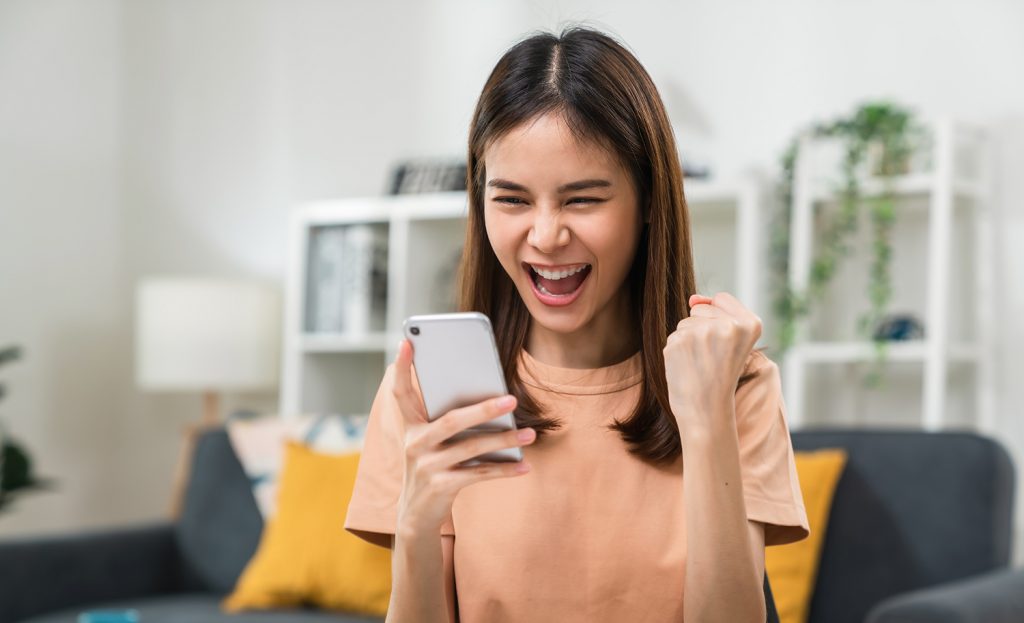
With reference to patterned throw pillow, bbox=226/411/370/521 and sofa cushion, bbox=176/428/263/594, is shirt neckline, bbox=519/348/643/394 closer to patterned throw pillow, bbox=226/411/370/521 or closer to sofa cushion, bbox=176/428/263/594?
patterned throw pillow, bbox=226/411/370/521

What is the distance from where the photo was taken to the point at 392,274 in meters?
3.63

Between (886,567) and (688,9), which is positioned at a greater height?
(688,9)

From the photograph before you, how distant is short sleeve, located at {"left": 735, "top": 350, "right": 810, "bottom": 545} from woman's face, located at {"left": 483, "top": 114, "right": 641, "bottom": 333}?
6.7 inches

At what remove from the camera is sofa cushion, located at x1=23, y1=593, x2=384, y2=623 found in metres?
2.60

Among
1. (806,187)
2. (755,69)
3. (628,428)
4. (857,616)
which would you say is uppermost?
(755,69)

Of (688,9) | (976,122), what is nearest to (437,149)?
(688,9)

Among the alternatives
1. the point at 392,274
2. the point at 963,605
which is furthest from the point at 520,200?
the point at 392,274

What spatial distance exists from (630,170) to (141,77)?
3839 mm

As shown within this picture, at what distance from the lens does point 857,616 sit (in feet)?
7.63

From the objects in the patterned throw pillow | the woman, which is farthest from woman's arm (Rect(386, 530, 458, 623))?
the patterned throw pillow

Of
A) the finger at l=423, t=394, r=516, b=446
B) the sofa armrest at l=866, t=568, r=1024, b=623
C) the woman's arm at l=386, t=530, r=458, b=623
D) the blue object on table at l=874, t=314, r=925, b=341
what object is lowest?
the sofa armrest at l=866, t=568, r=1024, b=623

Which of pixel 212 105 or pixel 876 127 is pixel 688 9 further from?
pixel 212 105

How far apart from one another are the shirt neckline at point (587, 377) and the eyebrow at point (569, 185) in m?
0.20

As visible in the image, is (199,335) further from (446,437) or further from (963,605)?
(446,437)
